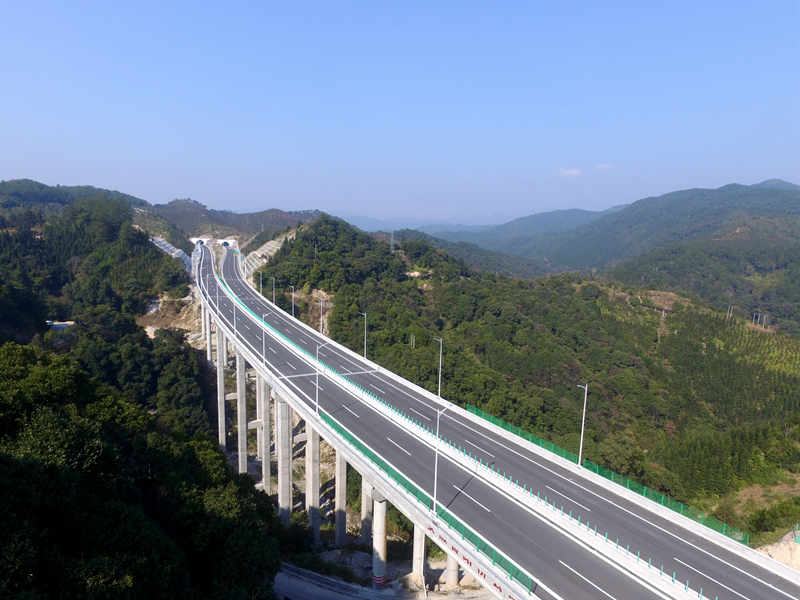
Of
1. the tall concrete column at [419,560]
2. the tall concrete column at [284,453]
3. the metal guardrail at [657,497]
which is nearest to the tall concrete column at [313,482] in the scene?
the tall concrete column at [284,453]

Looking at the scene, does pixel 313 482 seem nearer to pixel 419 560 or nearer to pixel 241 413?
pixel 419 560

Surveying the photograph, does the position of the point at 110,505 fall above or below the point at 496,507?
above

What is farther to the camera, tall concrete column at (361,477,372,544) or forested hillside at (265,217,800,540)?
forested hillside at (265,217,800,540)

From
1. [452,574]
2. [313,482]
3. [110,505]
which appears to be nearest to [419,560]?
[452,574]

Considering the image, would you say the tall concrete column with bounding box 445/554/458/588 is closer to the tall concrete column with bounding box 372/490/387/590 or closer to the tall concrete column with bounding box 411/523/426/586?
the tall concrete column with bounding box 411/523/426/586

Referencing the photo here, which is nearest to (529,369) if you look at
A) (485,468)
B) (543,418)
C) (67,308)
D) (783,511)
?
(543,418)

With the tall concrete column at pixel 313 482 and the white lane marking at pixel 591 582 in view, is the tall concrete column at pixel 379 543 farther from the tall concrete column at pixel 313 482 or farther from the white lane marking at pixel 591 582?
the white lane marking at pixel 591 582

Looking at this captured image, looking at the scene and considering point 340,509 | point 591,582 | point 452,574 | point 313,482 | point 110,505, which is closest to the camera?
point 110,505

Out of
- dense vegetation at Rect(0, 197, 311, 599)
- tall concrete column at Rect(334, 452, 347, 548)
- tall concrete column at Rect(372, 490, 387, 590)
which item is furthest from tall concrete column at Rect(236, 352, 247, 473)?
tall concrete column at Rect(372, 490, 387, 590)
